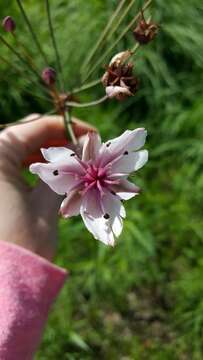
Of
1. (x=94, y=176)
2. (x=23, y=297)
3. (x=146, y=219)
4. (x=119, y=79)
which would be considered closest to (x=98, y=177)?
(x=94, y=176)

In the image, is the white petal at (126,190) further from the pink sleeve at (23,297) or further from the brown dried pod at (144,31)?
the pink sleeve at (23,297)

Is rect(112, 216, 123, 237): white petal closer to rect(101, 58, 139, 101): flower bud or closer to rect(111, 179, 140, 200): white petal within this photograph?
rect(111, 179, 140, 200): white petal

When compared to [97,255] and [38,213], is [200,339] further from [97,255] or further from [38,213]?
[38,213]

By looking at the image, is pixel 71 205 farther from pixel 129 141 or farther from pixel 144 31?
pixel 144 31

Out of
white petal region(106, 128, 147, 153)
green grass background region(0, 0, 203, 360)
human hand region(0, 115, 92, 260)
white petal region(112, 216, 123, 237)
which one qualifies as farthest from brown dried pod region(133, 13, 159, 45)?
green grass background region(0, 0, 203, 360)

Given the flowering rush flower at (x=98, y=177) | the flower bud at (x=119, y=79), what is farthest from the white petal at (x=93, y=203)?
the flower bud at (x=119, y=79)

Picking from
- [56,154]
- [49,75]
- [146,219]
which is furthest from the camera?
[146,219]

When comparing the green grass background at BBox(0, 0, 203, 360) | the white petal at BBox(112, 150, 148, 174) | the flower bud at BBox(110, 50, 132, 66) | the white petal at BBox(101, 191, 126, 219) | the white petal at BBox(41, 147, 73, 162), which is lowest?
the green grass background at BBox(0, 0, 203, 360)
